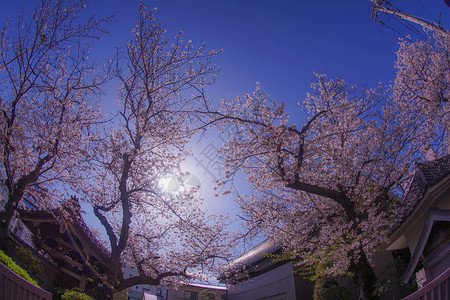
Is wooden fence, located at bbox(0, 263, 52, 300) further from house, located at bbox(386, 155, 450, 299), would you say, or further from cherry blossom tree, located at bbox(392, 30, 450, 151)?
cherry blossom tree, located at bbox(392, 30, 450, 151)

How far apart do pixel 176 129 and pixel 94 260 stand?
736 cm

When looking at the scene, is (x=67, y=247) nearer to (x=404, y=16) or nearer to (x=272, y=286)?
(x=272, y=286)

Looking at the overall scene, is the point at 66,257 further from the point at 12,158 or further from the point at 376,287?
the point at 376,287

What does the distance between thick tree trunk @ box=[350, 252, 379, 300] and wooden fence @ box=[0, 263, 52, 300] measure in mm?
7465

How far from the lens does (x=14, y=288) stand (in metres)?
4.07

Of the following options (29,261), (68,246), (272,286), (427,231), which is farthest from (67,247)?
(427,231)

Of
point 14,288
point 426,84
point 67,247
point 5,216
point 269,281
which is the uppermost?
point 426,84

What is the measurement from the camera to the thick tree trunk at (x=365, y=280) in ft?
22.9

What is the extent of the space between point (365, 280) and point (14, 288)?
25.9 ft

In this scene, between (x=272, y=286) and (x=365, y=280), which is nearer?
(x=365, y=280)

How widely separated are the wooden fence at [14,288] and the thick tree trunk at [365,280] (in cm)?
746

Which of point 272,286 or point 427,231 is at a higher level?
point 427,231

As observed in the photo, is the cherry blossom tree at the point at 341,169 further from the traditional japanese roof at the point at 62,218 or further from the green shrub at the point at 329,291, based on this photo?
the traditional japanese roof at the point at 62,218

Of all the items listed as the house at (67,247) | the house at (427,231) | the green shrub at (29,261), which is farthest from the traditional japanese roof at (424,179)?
the green shrub at (29,261)
